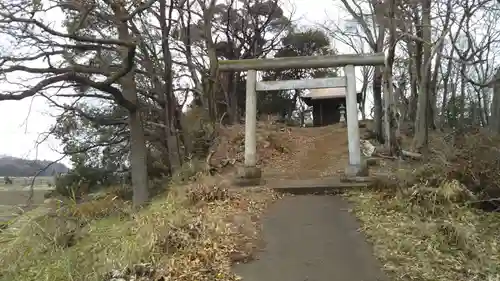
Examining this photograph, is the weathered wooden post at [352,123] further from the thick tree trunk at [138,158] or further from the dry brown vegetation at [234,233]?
the thick tree trunk at [138,158]

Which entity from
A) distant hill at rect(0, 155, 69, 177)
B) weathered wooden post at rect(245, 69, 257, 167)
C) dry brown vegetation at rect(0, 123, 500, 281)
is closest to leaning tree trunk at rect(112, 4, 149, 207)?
distant hill at rect(0, 155, 69, 177)

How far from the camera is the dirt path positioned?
584 centimetres

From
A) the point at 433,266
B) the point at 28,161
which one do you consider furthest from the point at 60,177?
the point at 433,266

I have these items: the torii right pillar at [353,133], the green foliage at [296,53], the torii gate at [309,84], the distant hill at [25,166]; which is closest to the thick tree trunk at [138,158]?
the distant hill at [25,166]

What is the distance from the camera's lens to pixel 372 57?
Result: 1107cm

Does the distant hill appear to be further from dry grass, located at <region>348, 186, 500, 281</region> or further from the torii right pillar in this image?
dry grass, located at <region>348, 186, 500, 281</region>

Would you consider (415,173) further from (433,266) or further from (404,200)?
(433,266)

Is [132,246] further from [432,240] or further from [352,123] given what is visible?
[352,123]

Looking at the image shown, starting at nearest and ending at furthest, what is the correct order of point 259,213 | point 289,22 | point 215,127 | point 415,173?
1. point 259,213
2. point 415,173
3. point 215,127
4. point 289,22

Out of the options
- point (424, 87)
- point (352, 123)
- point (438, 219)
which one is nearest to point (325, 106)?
point (424, 87)

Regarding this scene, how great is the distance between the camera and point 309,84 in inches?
439

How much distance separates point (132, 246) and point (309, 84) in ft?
20.7

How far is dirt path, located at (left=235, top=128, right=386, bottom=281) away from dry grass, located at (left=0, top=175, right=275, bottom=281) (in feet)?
1.05

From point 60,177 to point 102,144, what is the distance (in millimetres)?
3728
